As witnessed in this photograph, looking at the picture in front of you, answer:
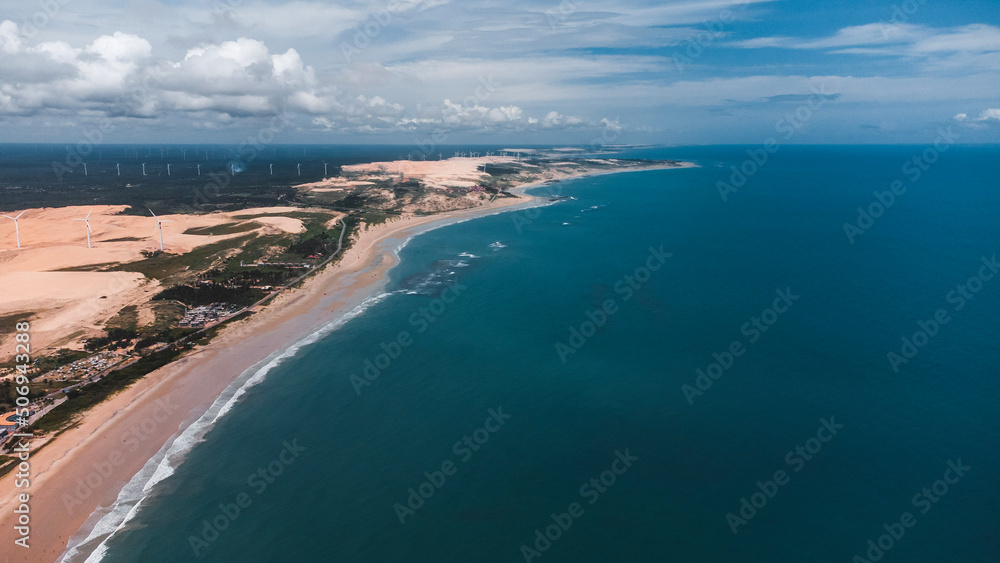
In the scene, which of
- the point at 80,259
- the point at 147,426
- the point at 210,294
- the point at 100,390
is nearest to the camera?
the point at 147,426

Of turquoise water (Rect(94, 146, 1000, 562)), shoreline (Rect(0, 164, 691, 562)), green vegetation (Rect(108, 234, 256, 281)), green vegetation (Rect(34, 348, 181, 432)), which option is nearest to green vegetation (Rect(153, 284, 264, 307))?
shoreline (Rect(0, 164, 691, 562))

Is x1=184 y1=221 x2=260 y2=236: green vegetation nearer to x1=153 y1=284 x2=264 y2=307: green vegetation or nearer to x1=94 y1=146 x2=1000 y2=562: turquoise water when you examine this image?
x1=153 y1=284 x2=264 y2=307: green vegetation

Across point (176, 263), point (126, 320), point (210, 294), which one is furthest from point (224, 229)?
point (126, 320)

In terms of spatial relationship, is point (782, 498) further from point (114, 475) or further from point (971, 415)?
point (114, 475)

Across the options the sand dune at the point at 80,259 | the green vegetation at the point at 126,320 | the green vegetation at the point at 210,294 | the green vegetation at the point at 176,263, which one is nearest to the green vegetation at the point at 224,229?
the sand dune at the point at 80,259

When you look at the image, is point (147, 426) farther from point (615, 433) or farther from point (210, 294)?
point (615, 433)

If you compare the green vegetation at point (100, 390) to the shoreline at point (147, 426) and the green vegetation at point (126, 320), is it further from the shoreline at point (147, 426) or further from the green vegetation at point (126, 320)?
the green vegetation at point (126, 320)
